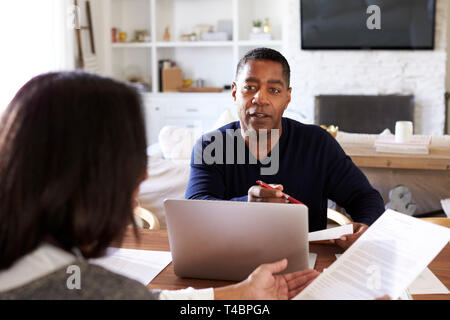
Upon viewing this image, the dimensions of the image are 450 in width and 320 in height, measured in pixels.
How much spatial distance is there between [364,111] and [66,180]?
4706 mm

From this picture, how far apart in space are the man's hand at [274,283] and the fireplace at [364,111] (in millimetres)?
4192

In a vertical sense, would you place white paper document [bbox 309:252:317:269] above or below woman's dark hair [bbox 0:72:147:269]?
below

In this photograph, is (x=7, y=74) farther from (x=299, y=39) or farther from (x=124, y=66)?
(x=299, y=39)

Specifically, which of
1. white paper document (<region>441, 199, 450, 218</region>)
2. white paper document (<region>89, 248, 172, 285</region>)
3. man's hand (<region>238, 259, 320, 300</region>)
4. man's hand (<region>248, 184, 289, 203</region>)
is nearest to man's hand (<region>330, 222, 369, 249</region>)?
man's hand (<region>248, 184, 289, 203</region>)

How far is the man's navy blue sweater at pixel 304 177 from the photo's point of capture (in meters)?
1.75

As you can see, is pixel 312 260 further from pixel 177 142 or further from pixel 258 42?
pixel 258 42

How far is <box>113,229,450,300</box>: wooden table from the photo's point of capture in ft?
4.12

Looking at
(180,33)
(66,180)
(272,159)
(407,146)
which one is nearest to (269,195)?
(272,159)

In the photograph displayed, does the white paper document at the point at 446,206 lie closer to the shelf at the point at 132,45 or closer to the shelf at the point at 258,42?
the shelf at the point at 258,42

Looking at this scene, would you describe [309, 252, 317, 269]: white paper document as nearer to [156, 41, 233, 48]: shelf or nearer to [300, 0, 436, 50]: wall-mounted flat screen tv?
[300, 0, 436, 50]: wall-mounted flat screen tv

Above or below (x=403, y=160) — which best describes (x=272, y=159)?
above

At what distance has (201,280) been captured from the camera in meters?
1.28

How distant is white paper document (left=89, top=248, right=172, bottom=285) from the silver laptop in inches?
4.0
